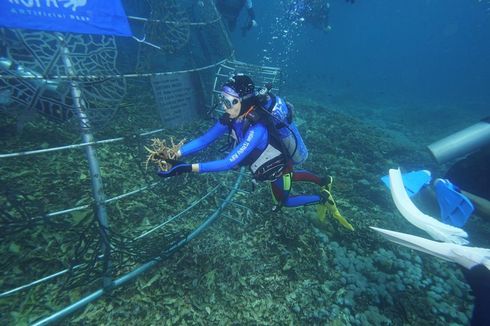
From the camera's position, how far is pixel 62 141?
17.5ft

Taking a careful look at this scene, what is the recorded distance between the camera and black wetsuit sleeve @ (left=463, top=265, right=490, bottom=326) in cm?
320

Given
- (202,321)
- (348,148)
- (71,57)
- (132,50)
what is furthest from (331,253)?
(132,50)

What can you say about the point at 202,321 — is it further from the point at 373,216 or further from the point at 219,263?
the point at 373,216

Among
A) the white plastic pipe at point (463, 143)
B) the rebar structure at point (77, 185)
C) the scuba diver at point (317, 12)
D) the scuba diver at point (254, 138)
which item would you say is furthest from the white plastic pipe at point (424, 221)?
the scuba diver at point (317, 12)

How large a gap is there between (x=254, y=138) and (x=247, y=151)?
192 mm

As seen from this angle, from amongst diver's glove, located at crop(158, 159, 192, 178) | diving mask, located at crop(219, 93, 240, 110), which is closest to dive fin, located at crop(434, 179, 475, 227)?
diving mask, located at crop(219, 93, 240, 110)

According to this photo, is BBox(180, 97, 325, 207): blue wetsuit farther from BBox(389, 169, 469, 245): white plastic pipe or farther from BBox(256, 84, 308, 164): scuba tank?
BBox(389, 169, 469, 245): white plastic pipe

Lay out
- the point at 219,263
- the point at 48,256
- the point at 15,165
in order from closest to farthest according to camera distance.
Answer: the point at 48,256, the point at 219,263, the point at 15,165

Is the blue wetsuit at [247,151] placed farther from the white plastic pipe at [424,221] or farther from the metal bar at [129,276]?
the white plastic pipe at [424,221]

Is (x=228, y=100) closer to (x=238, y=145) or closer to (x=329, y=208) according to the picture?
(x=238, y=145)

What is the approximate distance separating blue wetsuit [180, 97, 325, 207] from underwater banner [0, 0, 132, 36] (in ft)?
5.70

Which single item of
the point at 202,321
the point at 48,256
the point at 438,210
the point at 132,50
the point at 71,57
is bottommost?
the point at 438,210

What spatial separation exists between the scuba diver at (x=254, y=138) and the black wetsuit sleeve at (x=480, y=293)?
101 inches

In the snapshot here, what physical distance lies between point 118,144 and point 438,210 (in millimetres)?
6993
